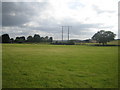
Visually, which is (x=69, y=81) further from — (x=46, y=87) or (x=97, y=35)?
(x=97, y=35)

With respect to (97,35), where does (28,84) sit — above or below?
below

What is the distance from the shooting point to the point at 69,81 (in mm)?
5934

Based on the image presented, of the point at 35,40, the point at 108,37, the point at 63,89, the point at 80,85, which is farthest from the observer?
the point at 35,40

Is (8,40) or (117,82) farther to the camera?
(8,40)

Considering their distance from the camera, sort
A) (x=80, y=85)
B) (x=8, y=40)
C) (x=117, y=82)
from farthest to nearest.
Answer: (x=8, y=40) < (x=117, y=82) < (x=80, y=85)

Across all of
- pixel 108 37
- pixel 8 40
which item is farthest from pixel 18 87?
pixel 8 40

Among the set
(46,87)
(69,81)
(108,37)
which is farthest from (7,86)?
(108,37)

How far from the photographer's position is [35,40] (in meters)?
108

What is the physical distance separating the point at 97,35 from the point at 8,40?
7324 centimetres

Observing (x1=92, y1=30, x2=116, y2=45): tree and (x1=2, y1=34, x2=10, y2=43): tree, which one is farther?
(x1=2, y1=34, x2=10, y2=43): tree

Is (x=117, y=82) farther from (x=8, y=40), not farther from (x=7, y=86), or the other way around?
(x=8, y=40)

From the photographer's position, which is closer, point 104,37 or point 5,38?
point 104,37

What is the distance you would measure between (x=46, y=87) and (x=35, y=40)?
4164 inches

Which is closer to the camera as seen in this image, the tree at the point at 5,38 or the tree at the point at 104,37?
the tree at the point at 104,37
